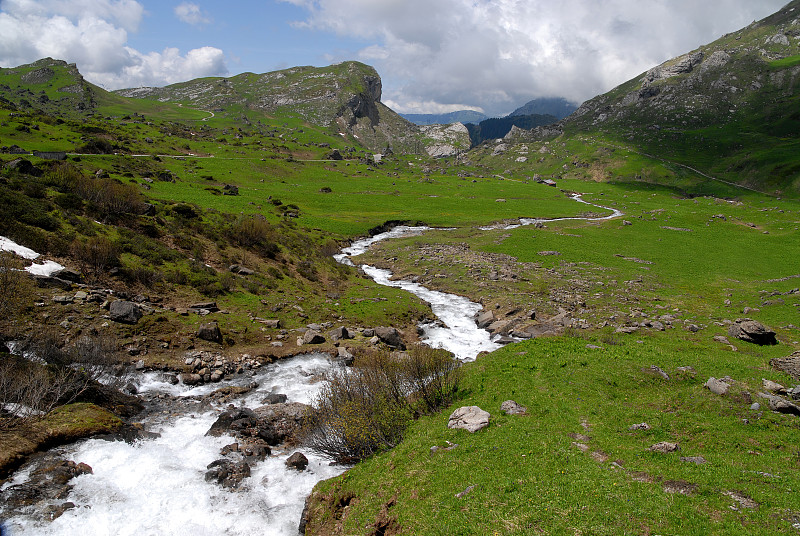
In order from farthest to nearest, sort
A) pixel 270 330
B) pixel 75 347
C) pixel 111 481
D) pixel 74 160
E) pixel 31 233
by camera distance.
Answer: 1. pixel 74 160
2. pixel 270 330
3. pixel 31 233
4. pixel 75 347
5. pixel 111 481

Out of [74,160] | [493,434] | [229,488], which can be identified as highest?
[74,160]

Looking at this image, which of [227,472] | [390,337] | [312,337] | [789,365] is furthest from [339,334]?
[789,365]

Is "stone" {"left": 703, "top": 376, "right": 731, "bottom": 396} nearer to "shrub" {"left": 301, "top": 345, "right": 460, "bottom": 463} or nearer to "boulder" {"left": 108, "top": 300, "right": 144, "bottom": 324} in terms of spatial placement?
"shrub" {"left": 301, "top": 345, "right": 460, "bottom": 463}

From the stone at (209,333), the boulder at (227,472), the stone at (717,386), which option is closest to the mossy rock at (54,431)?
the boulder at (227,472)

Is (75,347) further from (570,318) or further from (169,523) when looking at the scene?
(570,318)

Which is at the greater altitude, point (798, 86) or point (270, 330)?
point (798, 86)

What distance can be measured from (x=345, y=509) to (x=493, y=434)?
22.1ft

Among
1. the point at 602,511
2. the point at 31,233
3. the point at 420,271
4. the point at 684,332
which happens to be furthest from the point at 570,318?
the point at 31,233

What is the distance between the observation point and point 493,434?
15773 mm

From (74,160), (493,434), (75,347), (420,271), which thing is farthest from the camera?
(74,160)

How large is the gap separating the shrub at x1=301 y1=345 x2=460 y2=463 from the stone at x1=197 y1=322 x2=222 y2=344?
11.7 metres

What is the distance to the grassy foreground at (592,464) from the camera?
33.1 ft

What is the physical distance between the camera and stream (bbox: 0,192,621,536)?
12.9 m

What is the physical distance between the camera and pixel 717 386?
58.4 feet
